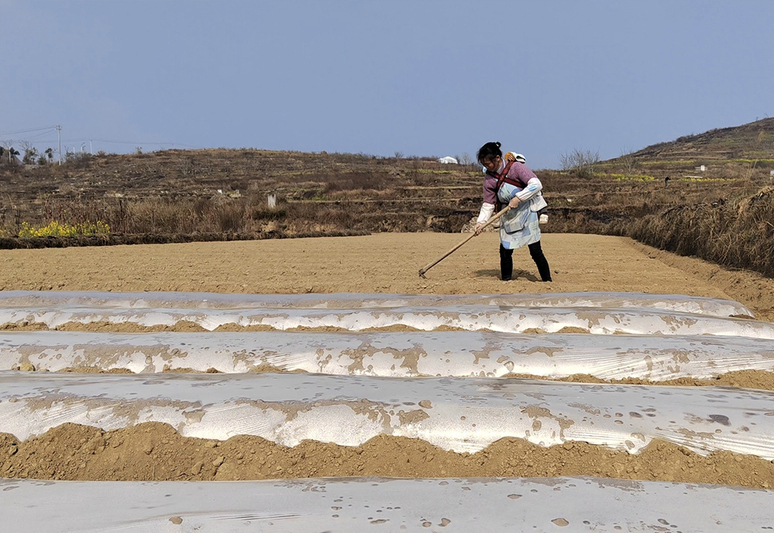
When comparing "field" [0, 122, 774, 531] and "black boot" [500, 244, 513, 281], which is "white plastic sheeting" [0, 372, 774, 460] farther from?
"black boot" [500, 244, 513, 281]

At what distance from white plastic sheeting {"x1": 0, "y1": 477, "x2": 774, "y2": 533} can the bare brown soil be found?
0.69 feet

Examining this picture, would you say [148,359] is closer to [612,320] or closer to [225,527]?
[225,527]

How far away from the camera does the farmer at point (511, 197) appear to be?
15.6 ft

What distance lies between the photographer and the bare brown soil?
1768 mm

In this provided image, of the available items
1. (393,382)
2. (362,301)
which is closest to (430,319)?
(362,301)

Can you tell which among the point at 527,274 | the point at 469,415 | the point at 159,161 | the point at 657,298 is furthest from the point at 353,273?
the point at 159,161

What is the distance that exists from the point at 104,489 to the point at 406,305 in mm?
2710

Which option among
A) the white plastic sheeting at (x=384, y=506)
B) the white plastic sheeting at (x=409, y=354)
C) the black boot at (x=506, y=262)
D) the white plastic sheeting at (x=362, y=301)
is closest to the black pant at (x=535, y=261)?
the black boot at (x=506, y=262)

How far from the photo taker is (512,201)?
4.64 meters

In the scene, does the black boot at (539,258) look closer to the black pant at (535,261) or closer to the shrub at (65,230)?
the black pant at (535,261)

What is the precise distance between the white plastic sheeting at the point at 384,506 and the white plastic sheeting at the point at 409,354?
1.13 m

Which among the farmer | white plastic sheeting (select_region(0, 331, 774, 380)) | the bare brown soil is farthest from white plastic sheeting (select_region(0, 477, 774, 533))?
the farmer

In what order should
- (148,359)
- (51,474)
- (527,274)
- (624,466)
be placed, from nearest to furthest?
(624,466)
(51,474)
(148,359)
(527,274)

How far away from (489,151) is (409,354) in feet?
8.44
